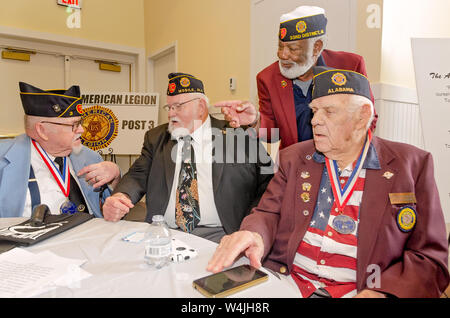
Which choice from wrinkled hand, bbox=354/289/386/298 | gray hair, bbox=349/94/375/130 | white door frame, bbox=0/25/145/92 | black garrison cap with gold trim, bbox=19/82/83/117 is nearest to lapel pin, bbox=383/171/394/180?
gray hair, bbox=349/94/375/130

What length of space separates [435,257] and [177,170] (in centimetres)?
145

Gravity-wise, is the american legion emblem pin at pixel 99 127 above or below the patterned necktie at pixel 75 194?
above

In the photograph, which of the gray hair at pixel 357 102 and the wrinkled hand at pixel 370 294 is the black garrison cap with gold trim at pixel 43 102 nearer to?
the gray hair at pixel 357 102

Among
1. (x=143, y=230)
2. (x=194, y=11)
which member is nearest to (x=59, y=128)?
(x=143, y=230)

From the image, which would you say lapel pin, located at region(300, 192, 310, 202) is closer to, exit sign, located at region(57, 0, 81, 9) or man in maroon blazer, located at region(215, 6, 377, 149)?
man in maroon blazer, located at region(215, 6, 377, 149)

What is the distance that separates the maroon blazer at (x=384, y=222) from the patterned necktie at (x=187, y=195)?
0.62m

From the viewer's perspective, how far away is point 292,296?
2.76 ft

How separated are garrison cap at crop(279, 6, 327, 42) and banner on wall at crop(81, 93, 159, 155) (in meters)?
3.60

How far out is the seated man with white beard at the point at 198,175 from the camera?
2008 mm

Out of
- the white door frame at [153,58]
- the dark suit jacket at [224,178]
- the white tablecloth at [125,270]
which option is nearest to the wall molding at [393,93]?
the dark suit jacket at [224,178]

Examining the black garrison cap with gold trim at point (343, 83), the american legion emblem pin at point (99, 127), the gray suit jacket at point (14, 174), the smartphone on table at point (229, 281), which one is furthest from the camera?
the american legion emblem pin at point (99, 127)

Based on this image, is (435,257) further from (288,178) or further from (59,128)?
(59,128)

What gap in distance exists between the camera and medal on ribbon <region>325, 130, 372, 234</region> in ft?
4.14
